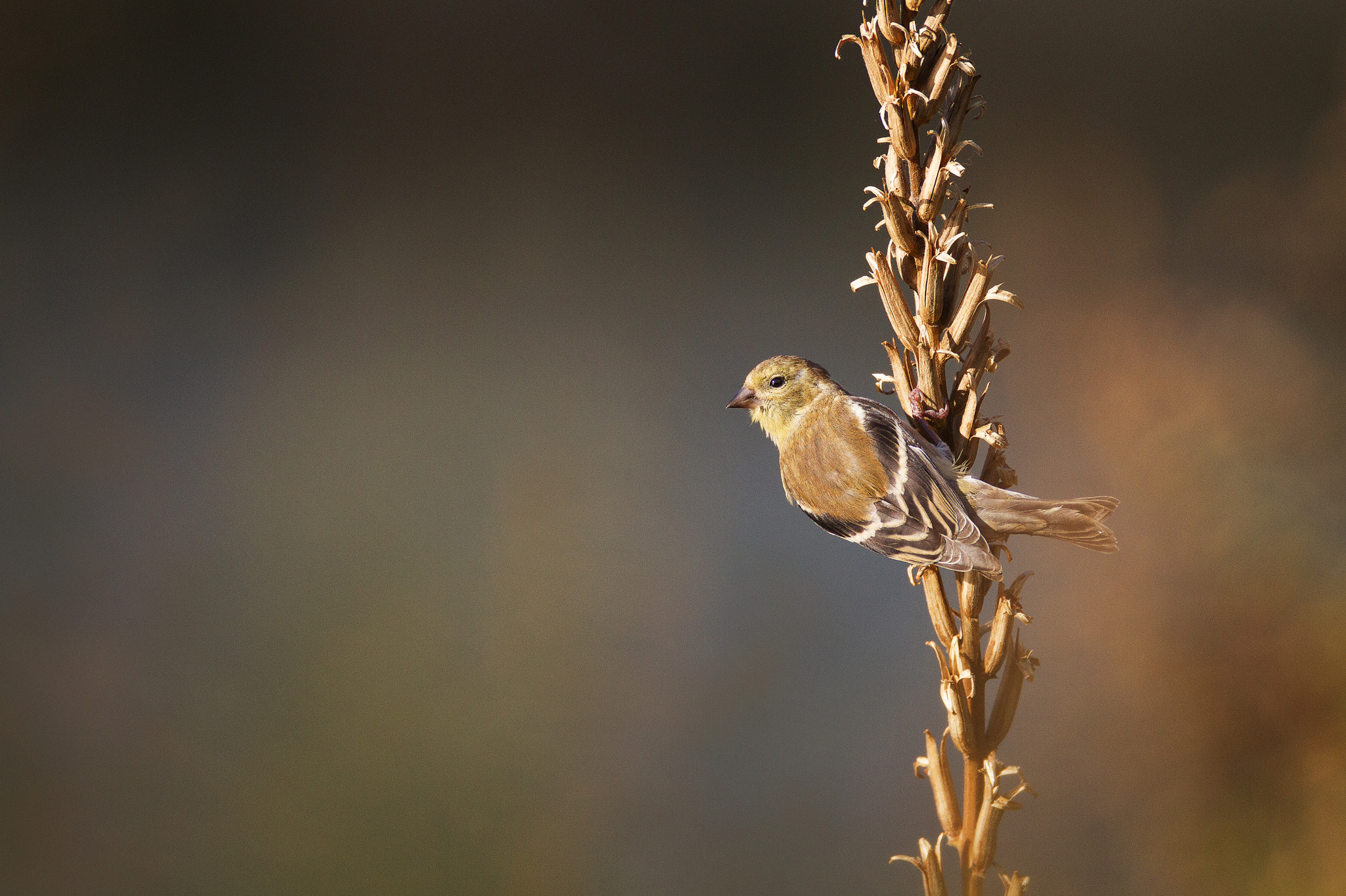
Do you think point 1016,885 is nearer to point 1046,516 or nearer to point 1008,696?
point 1008,696

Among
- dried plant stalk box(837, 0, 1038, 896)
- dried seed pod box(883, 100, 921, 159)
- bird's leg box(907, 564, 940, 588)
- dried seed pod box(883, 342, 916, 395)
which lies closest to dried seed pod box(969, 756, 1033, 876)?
dried plant stalk box(837, 0, 1038, 896)

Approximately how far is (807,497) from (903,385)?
0.18m

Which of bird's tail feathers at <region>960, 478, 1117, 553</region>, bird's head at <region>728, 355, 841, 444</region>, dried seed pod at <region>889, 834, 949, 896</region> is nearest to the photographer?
dried seed pod at <region>889, 834, 949, 896</region>

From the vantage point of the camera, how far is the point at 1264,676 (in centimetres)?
95

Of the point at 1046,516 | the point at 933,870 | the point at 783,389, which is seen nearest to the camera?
the point at 933,870

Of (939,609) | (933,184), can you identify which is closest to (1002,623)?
(939,609)

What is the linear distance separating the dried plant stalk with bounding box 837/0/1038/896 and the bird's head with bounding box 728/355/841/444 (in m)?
0.18

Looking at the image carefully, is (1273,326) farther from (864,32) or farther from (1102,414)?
(864,32)

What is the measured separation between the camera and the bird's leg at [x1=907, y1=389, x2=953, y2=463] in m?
0.46

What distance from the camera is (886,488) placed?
587mm

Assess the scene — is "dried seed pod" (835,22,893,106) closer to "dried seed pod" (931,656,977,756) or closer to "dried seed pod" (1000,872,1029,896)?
"dried seed pod" (931,656,977,756)

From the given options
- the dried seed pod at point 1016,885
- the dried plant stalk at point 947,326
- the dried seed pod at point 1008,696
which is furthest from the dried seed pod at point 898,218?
the dried seed pod at point 1016,885

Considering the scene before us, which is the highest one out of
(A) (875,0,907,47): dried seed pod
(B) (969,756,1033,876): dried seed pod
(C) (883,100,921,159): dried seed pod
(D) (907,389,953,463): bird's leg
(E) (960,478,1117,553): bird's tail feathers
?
(A) (875,0,907,47): dried seed pod

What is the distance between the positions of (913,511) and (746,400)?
0.15 metres
